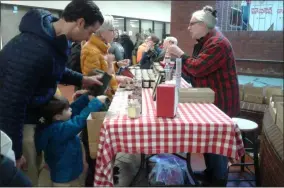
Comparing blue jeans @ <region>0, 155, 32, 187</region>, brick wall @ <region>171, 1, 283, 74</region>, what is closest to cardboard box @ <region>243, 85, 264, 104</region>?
brick wall @ <region>171, 1, 283, 74</region>

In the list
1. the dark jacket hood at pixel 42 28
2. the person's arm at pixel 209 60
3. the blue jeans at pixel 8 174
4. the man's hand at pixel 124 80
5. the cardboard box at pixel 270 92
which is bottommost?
the cardboard box at pixel 270 92

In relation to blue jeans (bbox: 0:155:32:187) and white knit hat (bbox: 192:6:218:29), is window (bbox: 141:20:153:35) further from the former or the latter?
blue jeans (bbox: 0:155:32:187)

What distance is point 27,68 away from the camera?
1431mm

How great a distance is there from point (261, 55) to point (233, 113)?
3188 millimetres

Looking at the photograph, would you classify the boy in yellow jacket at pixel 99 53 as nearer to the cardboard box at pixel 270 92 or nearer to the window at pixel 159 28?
the cardboard box at pixel 270 92

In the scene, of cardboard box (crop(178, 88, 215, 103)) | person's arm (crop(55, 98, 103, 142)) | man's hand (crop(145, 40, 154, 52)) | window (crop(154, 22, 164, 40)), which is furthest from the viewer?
window (crop(154, 22, 164, 40))

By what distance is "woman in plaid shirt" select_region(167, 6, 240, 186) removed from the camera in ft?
7.37

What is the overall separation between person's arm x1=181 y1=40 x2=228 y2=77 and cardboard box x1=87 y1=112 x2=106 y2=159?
3.24 ft

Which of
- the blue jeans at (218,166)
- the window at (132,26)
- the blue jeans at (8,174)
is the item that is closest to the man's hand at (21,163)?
the blue jeans at (8,174)

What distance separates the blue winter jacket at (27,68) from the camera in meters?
1.41

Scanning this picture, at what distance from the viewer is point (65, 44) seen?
1.64 metres

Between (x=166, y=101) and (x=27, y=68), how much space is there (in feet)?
2.53

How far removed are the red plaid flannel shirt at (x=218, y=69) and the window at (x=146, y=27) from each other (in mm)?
9244

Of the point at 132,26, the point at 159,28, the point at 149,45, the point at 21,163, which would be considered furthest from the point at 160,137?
the point at 159,28
